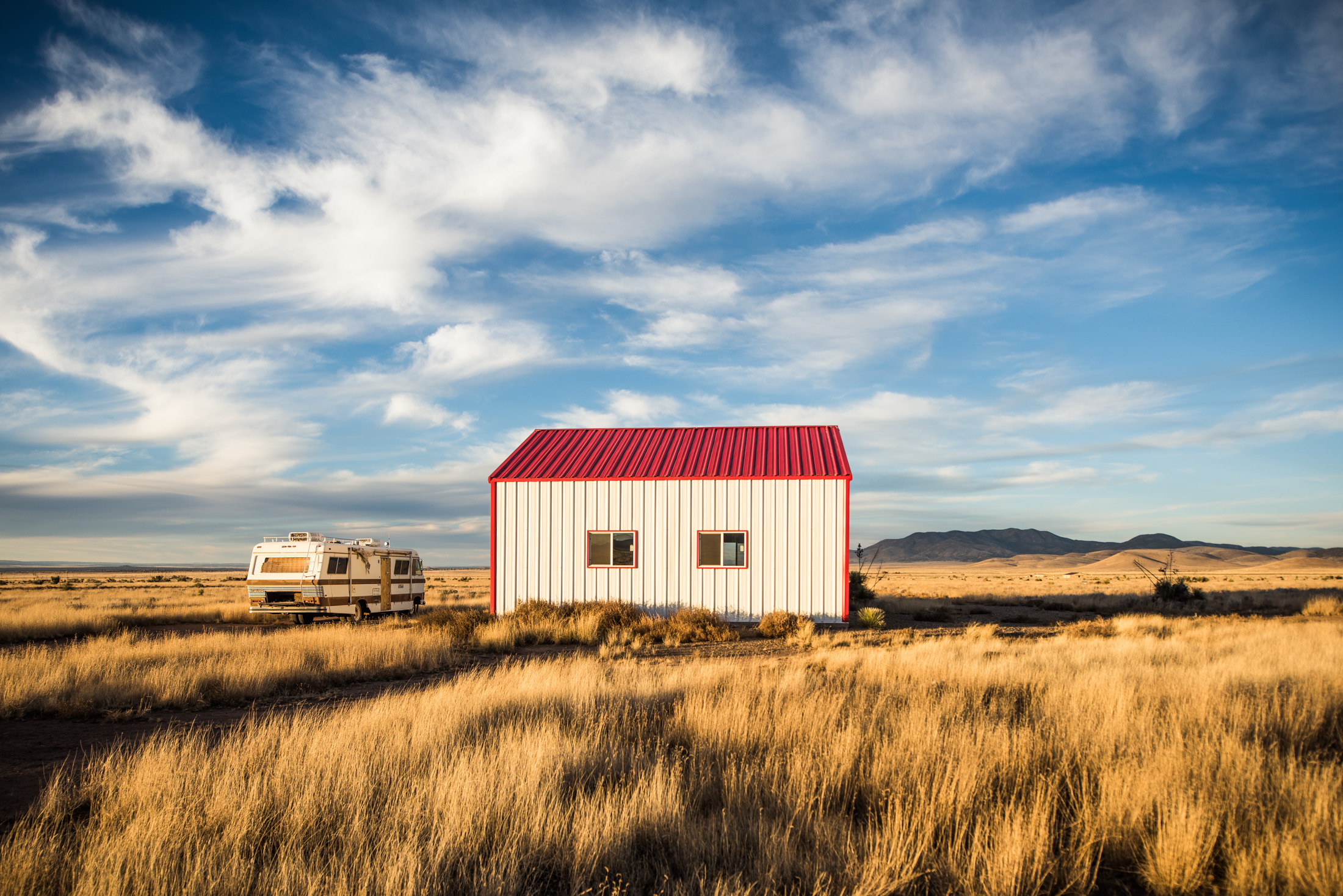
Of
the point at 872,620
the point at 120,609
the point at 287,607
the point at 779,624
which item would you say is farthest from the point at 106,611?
the point at 872,620

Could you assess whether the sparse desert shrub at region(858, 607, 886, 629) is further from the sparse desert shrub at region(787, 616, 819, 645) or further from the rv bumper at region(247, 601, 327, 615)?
the rv bumper at region(247, 601, 327, 615)

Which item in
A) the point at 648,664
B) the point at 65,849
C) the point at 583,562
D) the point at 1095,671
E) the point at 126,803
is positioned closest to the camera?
the point at 65,849

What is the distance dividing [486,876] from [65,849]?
8.30 feet

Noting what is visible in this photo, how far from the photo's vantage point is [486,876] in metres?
3.96

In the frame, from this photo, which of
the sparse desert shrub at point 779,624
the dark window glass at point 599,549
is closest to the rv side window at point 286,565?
the dark window glass at point 599,549

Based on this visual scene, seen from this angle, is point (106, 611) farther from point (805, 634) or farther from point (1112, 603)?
point (1112, 603)

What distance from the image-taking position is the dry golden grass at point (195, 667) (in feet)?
30.3

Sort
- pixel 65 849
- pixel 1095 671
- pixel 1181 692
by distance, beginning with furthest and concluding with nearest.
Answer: pixel 1095 671
pixel 1181 692
pixel 65 849

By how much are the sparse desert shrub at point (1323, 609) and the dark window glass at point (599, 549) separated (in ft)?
Result: 68.9

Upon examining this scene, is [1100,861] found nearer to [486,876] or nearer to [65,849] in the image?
[486,876]

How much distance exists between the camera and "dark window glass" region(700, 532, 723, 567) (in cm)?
2019

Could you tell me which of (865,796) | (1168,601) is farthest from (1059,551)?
(865,796)

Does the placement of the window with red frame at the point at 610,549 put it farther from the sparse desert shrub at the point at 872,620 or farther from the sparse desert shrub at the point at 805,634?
the sparse desert shrub at the point at 872,620

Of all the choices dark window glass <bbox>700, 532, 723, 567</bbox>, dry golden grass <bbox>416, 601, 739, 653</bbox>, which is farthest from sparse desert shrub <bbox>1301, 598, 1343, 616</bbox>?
dry golden grass <bbox>416, 601, 739, 653</bbox>
